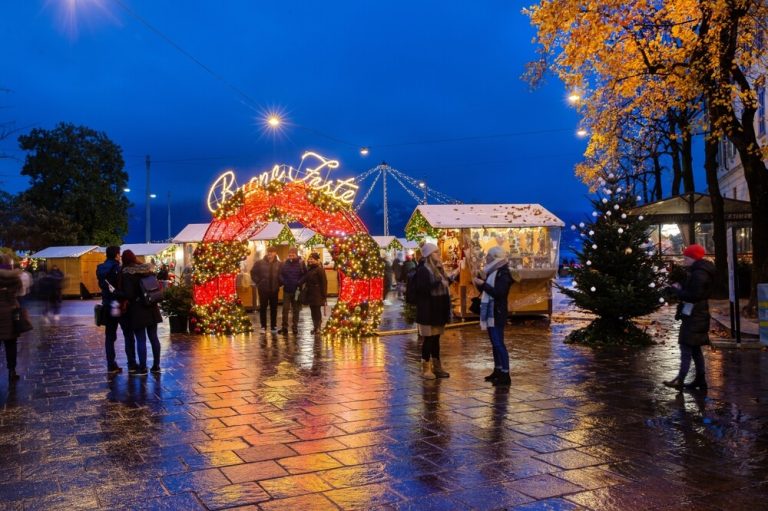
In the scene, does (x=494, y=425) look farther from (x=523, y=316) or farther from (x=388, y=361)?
(x=523, y=316)

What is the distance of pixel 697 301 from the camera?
7703 mm

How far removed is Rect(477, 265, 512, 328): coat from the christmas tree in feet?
13.1

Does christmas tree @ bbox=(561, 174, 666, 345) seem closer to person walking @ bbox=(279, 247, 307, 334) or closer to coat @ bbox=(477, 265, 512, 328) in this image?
coat @ bbox=(477, 265, 512, 328)

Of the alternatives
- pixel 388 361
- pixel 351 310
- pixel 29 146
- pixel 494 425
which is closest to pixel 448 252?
pixel 351 310

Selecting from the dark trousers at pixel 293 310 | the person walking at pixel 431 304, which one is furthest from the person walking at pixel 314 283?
the person walking at pixel 431 304

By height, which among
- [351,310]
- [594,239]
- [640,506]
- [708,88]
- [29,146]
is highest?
[29,146]

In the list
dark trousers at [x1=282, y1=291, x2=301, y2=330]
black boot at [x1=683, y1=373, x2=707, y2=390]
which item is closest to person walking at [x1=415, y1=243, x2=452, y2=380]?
black boot at [x1=683, y1=373, x2=707, y2=390]

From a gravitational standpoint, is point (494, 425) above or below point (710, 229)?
below

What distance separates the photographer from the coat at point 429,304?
336 inches

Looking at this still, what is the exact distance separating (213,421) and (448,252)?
40.5 feet

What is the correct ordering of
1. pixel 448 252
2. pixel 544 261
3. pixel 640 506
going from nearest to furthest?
pixel 640 506
pixel 544 261
pixel 448 252

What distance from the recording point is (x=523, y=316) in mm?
17203

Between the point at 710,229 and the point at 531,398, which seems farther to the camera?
the point at 710,229

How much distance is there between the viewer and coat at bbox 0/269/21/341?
8.52 meters
